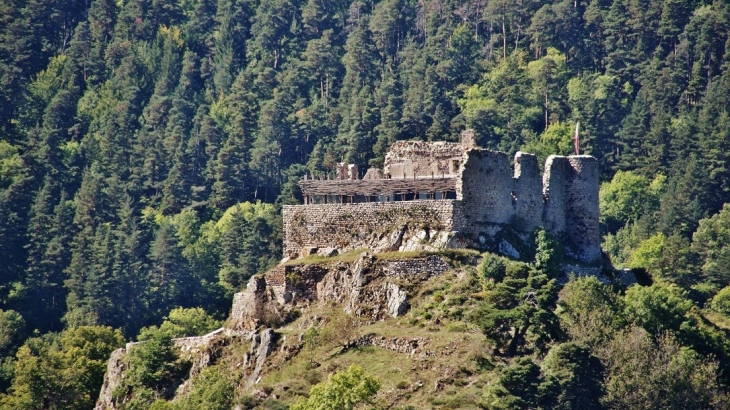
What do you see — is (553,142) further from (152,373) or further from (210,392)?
(210,392)

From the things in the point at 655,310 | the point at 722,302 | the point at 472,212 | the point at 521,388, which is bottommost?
the point at 722,302

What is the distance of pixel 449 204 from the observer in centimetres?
8000

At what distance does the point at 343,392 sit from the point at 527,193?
19.0 meters

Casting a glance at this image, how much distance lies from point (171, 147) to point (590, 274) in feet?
303

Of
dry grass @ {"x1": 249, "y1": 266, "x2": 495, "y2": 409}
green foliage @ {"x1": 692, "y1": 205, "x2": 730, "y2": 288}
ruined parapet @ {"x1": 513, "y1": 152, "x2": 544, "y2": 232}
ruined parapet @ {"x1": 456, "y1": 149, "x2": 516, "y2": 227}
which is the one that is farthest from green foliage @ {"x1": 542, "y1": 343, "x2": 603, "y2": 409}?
green foliage @ {"x1": 692, "y1": 205, "x2": 730, "y2": 288}

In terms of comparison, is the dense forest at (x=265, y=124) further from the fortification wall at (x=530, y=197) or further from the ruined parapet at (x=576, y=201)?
the fortification wall at (x=530, y=197)

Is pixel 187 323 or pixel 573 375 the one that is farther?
pixel 187 323

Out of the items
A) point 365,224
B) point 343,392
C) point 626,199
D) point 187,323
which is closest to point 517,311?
point 343,392

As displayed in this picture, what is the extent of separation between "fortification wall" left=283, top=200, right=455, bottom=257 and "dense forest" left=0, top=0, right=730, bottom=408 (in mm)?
16086

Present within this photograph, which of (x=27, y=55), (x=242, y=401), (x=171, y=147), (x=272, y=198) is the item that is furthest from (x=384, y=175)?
(x=27, y=55)

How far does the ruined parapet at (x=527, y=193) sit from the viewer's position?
83062mm

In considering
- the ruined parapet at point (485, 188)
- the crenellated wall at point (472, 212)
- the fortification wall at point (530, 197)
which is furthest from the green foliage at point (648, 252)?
the ruined parapet at point (485, 188)

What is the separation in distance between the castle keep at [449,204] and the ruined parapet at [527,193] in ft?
0.17

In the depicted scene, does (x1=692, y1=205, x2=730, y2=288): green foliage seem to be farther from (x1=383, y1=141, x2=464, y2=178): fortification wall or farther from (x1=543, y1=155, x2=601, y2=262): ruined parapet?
(x1=383, y1=141, x2=464, y2=178): fortification wall
